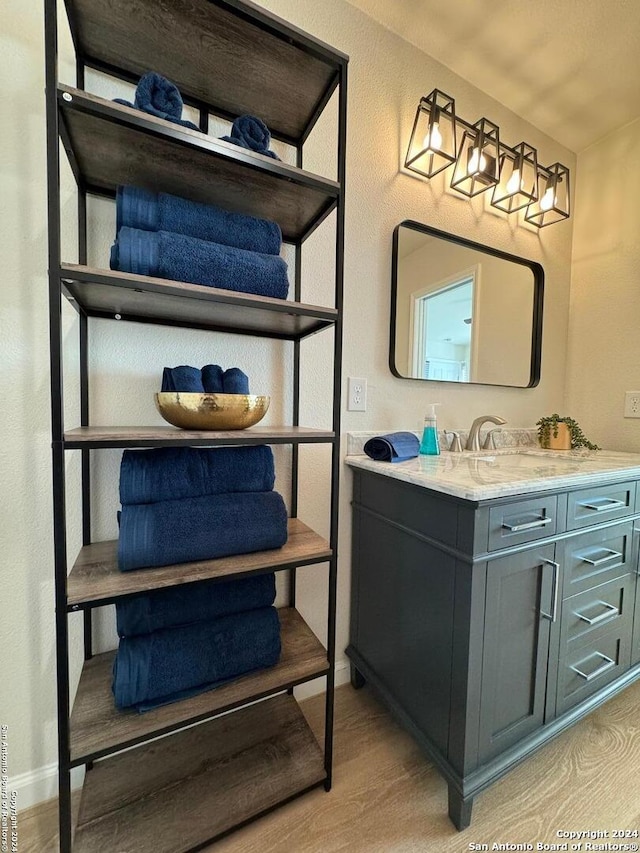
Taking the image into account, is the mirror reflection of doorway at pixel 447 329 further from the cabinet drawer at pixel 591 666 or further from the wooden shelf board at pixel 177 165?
the cabinet drawer at pixel 591 666

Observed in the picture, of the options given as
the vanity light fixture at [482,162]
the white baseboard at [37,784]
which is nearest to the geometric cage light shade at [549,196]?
the vanity light fixture at [482,162]

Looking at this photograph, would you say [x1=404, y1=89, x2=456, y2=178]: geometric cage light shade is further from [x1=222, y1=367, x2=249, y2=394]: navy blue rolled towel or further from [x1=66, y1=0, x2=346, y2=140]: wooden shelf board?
[x1=222, y1=367, x2=249, y2=394]: navy blue rolled towel

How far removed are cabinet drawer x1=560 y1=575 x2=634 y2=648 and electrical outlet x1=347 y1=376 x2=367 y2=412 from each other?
2.99 ft

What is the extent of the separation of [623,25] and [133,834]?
2.98 m

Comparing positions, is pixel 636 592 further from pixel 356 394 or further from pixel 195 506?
pixel 195 506

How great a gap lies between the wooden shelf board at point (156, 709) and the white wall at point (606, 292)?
1.83 meters

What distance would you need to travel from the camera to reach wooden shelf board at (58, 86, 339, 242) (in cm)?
73

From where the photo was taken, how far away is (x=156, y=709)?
2.87ft

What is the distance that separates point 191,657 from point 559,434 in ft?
5.76

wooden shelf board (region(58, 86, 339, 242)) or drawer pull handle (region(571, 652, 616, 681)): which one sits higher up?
wooden shelf board (region(58, 86, 339, 242))

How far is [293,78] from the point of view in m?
0.96

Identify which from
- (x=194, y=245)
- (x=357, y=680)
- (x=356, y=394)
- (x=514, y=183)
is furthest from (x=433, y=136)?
(x=357, y=680)

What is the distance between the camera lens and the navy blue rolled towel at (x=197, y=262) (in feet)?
2.63

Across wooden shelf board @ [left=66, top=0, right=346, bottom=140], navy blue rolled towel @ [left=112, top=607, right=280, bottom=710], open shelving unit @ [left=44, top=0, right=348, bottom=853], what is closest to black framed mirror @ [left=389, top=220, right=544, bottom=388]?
open shelving unit @ [left=44, top=0, right=348, bottom=853]
